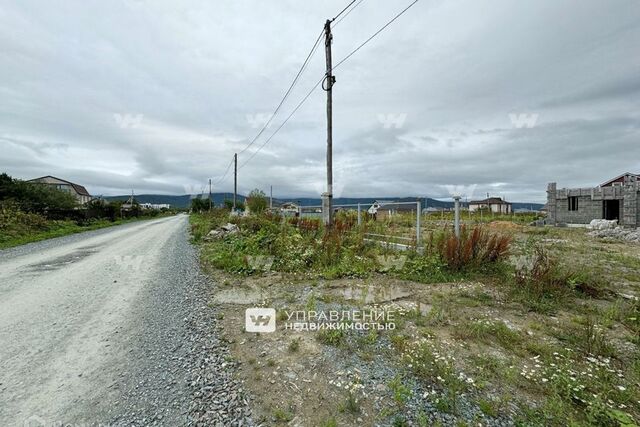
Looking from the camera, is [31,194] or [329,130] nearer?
[329,130]

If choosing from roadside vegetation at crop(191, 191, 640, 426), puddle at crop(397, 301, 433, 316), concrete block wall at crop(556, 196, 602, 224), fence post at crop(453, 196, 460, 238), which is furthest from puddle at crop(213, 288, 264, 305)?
concrete block wall at crop(556, 196, 602, 224)

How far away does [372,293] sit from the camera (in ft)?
16.4

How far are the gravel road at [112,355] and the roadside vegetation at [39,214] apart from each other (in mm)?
10687

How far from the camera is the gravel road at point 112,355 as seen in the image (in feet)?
7.23

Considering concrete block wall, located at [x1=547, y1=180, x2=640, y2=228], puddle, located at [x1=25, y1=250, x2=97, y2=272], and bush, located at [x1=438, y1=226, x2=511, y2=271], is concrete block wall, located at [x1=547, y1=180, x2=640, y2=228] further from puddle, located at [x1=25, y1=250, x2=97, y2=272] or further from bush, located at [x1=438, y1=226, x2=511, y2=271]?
puddle, located at [x1=25, y1=250, x2=97, y2=272]

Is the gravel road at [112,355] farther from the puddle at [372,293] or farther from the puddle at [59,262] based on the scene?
the puddle at [372,293]

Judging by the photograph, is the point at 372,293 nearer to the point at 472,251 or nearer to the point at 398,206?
the point at 472,251

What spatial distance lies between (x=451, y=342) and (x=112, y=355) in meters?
3.91

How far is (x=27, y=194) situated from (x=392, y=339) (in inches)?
1494

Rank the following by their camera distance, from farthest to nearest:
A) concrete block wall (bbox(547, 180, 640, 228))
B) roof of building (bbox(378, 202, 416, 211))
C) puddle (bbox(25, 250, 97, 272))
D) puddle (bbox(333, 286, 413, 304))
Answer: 1. concrete block wall (bbox(547, 180, 640, 228))
2. roof of building (bbox(378, 202, 416, 211))
3. puddle (bbox(25, 250, 97, 272))
4. puddle (bbox(333, 286, 413, 304))

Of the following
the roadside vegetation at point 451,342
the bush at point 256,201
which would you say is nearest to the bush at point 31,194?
the bush at point 256,201

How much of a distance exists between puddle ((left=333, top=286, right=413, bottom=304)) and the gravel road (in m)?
2.30

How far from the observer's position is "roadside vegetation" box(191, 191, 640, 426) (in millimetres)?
2209

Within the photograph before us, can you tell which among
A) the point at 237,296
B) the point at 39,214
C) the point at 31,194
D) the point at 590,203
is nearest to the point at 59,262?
the point at 237,296
